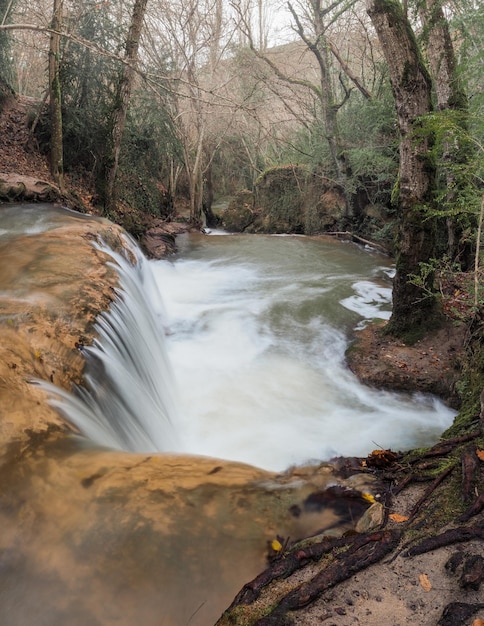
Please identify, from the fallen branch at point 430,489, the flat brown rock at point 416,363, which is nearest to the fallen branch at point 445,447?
the fallen branch at point 430,489

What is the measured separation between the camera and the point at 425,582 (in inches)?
55.4

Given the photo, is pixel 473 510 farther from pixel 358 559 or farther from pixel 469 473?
pixel 358 559

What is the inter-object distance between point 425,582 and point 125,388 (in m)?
2.74

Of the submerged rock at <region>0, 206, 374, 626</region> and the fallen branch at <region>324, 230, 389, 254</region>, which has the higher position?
the fallen branch at <region>324, 230, 389, 254</region>

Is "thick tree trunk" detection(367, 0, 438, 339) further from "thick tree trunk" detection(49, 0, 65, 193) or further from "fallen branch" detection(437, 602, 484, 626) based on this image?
"thick tree trunk" detection(49, 0, 65, 193)

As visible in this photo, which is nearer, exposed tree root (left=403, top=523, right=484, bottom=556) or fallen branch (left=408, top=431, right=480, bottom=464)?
exposed tree root (left=403, top=523, right=484, bottom=556)

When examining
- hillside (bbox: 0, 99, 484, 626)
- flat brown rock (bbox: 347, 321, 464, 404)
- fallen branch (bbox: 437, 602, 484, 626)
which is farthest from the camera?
flat brown rock (bbox: 347, 321, 464, 404)

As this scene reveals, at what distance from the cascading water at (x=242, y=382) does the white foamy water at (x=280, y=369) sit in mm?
18

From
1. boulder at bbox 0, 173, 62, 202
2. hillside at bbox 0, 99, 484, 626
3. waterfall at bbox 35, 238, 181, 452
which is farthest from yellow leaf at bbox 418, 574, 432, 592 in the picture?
boulder at bbox 0, 173, 62, 202

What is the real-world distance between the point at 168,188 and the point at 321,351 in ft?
44.8

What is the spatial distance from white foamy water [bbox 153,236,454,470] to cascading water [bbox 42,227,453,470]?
0.02 meters

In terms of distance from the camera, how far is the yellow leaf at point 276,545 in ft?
5.87

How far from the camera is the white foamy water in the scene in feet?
14.6

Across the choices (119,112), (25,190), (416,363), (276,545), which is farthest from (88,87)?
(276,545)
